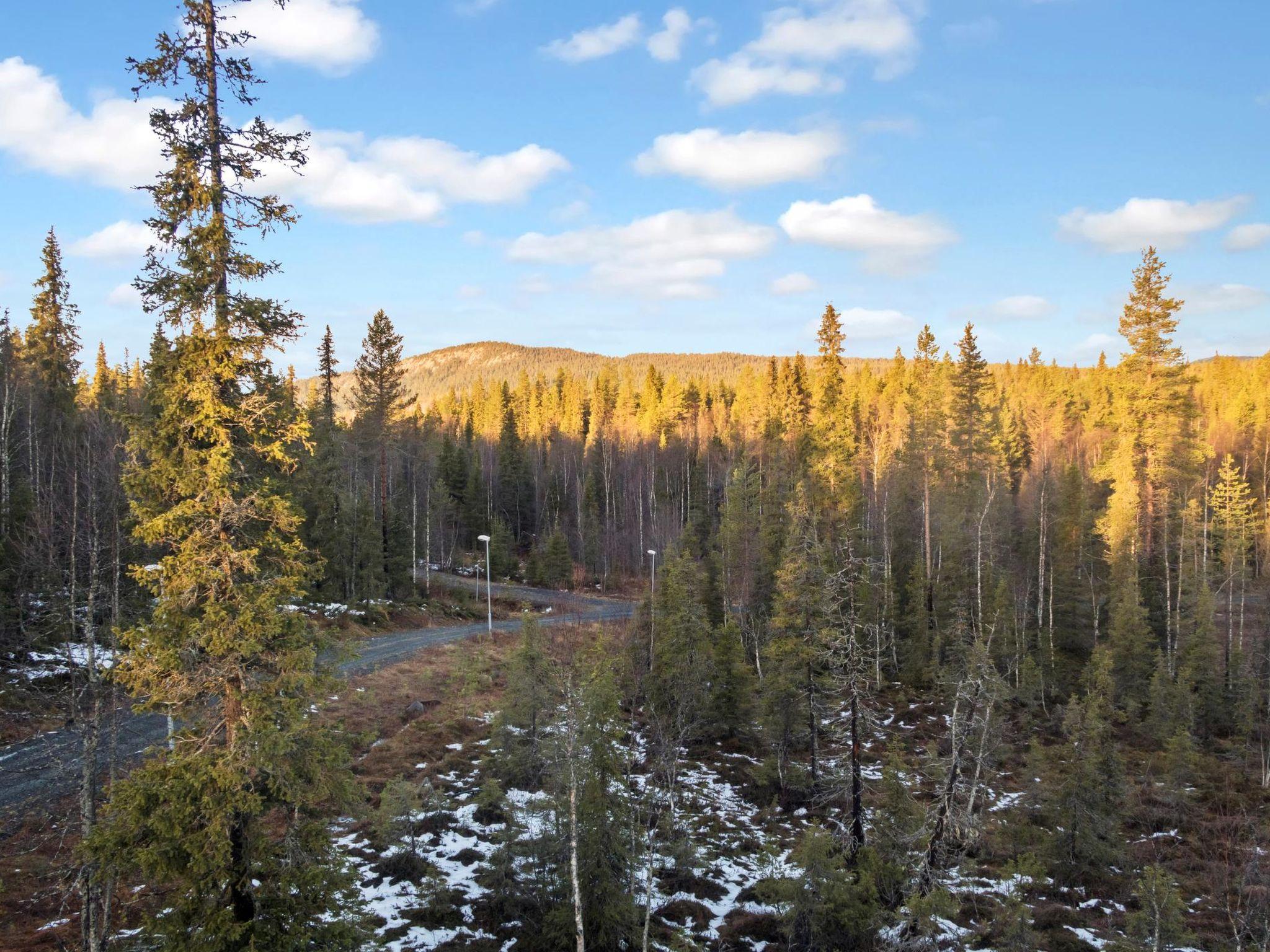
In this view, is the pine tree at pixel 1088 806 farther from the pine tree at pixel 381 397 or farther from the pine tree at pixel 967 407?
the pine tree at pixel 381 397

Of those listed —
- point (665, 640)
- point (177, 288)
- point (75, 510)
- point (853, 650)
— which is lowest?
point (665, 640)

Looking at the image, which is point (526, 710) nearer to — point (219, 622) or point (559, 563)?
point (219, 622)

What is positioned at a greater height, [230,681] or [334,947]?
[230,681]

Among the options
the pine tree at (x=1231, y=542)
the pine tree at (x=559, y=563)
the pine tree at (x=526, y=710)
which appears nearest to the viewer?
the pine tree at (x=526, y=710)

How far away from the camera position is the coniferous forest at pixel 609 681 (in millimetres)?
9008

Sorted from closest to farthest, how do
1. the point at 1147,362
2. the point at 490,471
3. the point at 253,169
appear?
the point at 253,169 < the point at 1147,362 < the point at 490,471

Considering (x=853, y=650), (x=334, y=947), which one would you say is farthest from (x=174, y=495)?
(x=853, y=650)

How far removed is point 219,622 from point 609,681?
858cm

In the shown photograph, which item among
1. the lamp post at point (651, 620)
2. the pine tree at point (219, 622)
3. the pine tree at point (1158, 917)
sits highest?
the pine tree at point (219, 622)

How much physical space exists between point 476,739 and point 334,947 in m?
14.6

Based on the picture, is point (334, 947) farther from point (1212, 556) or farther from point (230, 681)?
point (1212, 556)

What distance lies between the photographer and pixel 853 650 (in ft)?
55.3

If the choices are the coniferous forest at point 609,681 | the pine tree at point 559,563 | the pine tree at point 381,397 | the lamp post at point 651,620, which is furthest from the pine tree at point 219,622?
the pine tree at point 559,563

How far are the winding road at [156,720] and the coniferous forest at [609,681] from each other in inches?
11.6
